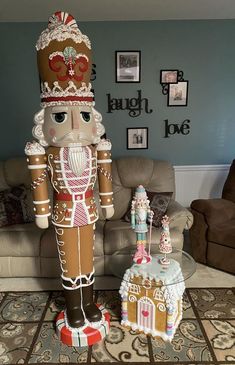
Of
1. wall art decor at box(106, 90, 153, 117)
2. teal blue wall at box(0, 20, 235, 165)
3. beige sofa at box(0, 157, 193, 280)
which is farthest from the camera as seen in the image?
wall art decor at box(106, 90, 153, 117)

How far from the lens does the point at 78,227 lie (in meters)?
1.70

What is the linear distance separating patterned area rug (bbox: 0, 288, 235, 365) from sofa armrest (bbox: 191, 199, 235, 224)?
0.62 m

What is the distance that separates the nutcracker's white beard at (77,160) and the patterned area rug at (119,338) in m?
1.02

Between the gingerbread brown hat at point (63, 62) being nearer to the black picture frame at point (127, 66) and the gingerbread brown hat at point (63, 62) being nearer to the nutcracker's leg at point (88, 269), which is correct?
the nutcracker's leg at point (88, 269)

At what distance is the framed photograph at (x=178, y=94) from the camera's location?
304cm

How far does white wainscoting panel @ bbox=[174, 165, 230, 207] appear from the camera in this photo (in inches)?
128

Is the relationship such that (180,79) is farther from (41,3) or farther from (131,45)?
(41,3)

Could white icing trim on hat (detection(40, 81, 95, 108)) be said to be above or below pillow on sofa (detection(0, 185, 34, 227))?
above

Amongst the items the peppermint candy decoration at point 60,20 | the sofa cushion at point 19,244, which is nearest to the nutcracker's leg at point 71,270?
the sofa cushion at point 19,244

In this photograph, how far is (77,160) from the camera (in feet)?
5.20

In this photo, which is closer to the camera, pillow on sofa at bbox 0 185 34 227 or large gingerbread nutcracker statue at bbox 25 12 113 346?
large gingerbread nutcracker statue at bbox 25 12 113 346

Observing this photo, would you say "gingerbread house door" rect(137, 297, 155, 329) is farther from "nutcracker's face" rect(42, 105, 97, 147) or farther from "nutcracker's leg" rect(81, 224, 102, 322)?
"nutcracker's face" rect(42, 105, 97, 147)

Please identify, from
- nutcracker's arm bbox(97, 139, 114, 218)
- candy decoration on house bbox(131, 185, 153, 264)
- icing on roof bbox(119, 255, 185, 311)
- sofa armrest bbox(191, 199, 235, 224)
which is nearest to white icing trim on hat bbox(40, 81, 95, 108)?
nutcracker's arm bbox(97, 139, 114, 218)

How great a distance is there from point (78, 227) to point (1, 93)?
6.67 feet
